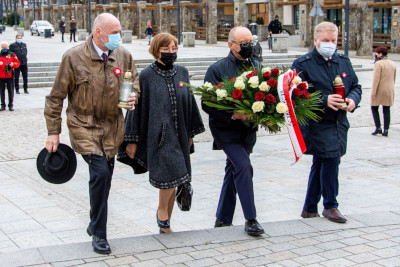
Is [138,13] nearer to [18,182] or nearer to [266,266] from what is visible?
[18,182]

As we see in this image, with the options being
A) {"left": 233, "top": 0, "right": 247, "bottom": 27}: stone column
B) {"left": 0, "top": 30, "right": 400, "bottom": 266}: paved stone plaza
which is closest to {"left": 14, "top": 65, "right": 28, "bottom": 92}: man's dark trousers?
{"left": 0, "top": 30, "right": 400, "bottom": 266}: paved stone plaza

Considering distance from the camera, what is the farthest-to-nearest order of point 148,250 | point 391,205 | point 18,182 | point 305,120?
point 18,182, point 391,205, point 305,120, point 148,250

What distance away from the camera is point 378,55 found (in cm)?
1310

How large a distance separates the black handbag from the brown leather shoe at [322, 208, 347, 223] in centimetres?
133

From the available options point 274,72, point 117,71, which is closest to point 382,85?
point 274,72

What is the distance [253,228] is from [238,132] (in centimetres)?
84

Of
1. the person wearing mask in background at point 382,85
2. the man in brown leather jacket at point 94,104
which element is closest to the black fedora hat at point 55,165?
the man in brown leather jacket at point 94,104

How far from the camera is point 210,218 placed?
698 centimetres

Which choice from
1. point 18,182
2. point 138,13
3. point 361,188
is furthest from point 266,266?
point 138,13

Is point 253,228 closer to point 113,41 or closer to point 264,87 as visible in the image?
point 264,87

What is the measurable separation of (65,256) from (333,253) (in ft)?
6.83

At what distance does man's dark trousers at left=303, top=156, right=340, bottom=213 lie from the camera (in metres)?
6.18

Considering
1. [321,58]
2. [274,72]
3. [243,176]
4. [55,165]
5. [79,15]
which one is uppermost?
[79,15]

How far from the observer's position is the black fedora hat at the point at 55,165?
527 cm
